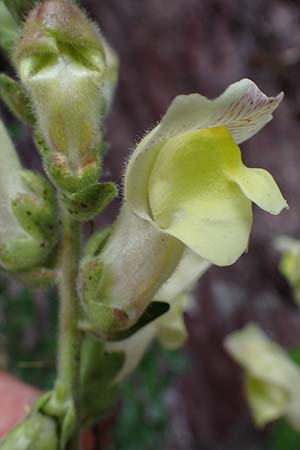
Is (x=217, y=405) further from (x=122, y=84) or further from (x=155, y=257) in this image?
(x=155, y=257)

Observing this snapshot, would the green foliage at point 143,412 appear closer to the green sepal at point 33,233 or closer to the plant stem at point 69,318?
the plant stem at point 69,318

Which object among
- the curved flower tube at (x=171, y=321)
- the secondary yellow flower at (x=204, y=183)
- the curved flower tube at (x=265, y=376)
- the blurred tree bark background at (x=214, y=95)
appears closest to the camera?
the secondary yellow flower at (x=204, y=183)

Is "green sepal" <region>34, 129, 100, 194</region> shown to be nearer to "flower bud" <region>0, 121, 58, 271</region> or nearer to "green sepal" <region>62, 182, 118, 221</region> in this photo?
"green sepal" <region>62, 182, 118, 221</region>

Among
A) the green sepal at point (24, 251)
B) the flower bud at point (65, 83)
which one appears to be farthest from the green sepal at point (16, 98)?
the green sepal at point (24, 251)

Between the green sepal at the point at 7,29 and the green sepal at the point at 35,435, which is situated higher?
the green sepal at the point at 7,29

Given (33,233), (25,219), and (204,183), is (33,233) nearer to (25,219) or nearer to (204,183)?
(25,219)
